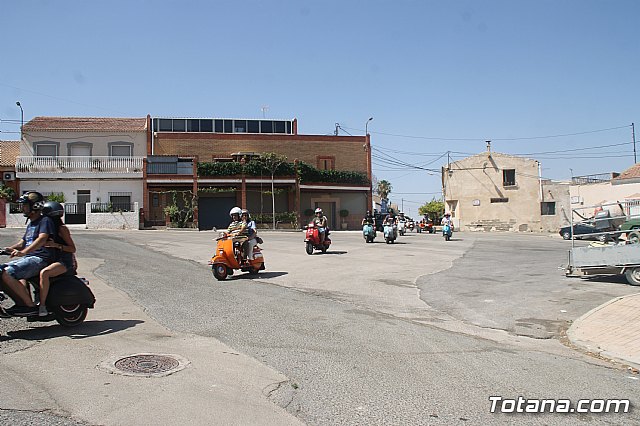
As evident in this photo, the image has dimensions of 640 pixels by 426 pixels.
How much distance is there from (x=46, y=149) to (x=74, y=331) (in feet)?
131

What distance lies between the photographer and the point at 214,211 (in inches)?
1767

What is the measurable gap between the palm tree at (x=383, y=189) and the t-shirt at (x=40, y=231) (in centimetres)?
6539

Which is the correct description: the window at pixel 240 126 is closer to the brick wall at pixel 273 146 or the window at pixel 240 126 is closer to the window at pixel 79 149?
the brick wall at pixel 273 146

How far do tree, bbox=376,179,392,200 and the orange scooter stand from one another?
5805 cm

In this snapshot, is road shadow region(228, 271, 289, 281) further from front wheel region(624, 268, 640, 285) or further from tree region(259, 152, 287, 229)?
tree region(259, 152, 287, 229)

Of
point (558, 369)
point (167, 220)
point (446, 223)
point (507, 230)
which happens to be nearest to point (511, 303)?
point (558, 369)

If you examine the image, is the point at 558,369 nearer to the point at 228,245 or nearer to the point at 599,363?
the point at 599,363

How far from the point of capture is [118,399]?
17.5 ft

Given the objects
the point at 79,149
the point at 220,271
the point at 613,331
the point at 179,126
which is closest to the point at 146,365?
the point at 613,331

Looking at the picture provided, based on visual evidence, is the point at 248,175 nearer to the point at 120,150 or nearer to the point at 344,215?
the point at 344,215

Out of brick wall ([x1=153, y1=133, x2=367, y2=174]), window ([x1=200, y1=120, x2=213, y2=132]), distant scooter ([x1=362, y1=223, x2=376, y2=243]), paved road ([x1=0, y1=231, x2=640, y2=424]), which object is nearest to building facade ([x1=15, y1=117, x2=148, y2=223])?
brick wall ([x1=153, y1=133, x2=367, y2=174])

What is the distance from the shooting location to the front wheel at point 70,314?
8003mm

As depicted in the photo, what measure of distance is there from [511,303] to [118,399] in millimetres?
8765

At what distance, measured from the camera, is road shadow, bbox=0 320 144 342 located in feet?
25.2
